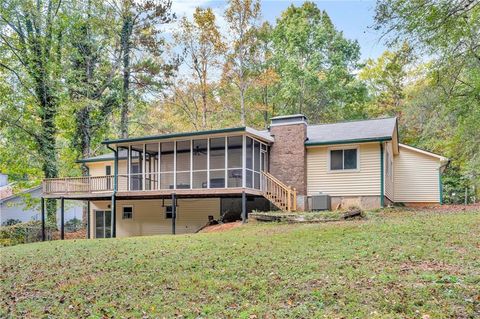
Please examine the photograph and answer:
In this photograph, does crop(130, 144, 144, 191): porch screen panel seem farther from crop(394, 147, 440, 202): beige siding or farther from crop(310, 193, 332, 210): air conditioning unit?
crop(394, 147, 440, 202): beige siding

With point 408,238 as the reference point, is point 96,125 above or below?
above

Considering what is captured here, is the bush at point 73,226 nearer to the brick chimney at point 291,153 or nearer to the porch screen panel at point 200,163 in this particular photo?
the porch screen panel at point 200,163

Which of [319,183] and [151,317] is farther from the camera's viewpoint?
[319,183]

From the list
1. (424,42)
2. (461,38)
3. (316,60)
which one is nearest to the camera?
(424,42)

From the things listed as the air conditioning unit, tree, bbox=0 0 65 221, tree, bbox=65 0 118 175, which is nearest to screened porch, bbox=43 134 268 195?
the air conditioning unit

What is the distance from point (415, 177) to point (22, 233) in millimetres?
20245

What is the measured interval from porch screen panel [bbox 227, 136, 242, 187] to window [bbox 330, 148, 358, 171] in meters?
3.78

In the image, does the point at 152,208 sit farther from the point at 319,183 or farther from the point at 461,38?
the point at 461,38

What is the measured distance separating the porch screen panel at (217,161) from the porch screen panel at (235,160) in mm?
340

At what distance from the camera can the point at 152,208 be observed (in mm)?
19344

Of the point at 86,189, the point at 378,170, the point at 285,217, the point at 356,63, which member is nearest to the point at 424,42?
the point at 285,217

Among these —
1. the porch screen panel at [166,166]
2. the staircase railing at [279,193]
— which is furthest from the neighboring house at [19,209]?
the staircase railing at [279,193]

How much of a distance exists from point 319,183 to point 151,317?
1168 centimetres

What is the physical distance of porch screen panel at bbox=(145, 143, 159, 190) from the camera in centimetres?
1758
